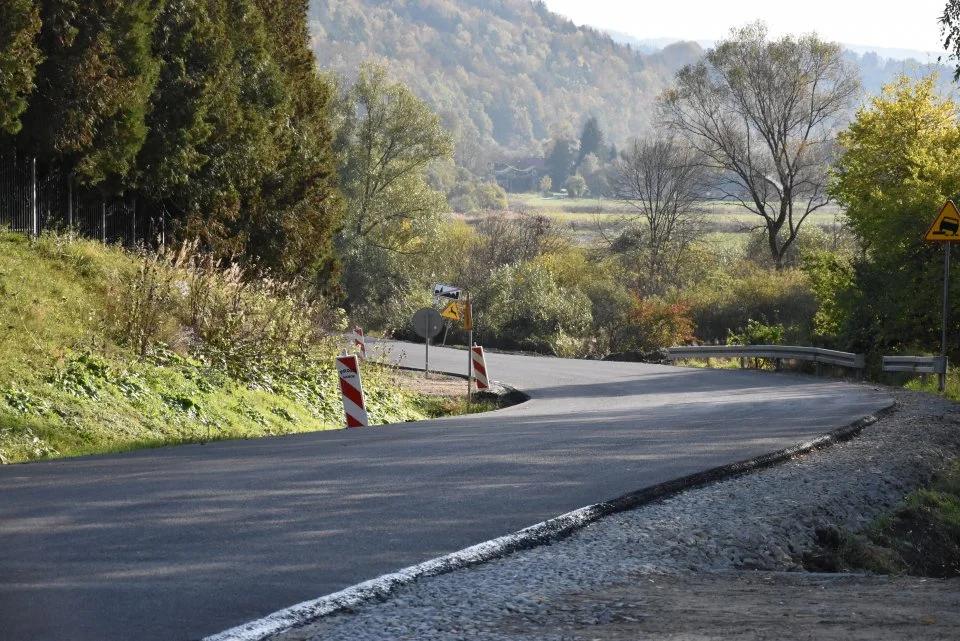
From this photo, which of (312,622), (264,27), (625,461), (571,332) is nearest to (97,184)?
(264,27)

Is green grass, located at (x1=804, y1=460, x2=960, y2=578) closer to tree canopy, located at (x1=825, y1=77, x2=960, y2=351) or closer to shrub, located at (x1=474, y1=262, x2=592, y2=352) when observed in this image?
tree canopy, located at (x1=825, y1=77, x2=960, y2=351)

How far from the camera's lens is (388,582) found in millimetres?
6559

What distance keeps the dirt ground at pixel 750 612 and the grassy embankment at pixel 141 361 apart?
27.2 feet

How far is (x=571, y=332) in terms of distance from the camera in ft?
167

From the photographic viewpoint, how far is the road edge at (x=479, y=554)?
18.5ft

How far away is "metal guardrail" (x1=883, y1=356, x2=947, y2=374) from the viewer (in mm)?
24348

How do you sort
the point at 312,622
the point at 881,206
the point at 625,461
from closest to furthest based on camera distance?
the point at 312,622 → the point at 625,461 → the point at 881,206

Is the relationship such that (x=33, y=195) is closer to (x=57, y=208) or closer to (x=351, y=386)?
(x=57, y=208)

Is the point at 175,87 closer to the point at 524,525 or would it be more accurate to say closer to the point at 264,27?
the point at 264,27

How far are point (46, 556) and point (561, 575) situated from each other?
A: 3.06 metres

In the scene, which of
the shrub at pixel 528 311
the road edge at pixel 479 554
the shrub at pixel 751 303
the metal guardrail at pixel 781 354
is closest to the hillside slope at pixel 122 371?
the road edge at pixel 479 554

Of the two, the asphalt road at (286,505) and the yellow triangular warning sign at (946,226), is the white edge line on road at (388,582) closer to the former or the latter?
the asphalt road at (286,505)

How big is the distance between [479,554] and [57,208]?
21.3m

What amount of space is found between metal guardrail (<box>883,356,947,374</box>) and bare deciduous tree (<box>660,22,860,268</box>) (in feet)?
102
